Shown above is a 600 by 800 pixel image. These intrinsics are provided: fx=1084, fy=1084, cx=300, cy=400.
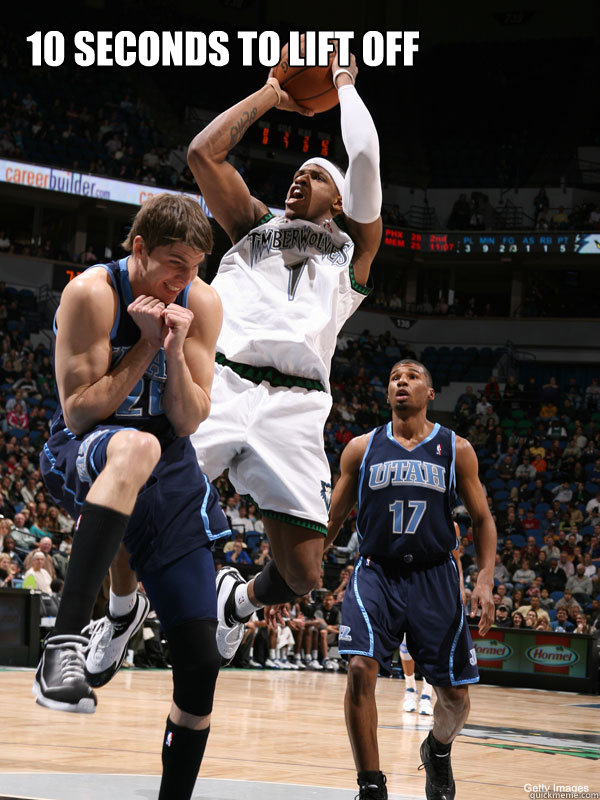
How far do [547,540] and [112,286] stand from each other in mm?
16765

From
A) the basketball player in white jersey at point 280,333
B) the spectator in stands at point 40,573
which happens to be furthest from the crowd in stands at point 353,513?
the basketball player in white jersey at point 280,333

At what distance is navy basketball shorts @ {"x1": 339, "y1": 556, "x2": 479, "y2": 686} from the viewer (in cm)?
522

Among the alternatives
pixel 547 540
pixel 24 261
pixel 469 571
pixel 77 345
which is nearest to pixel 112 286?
pixel 77 345

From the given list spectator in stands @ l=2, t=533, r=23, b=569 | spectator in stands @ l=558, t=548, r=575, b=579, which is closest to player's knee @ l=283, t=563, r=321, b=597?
spectator in stands @ l=2, t=533, r=23, b=569

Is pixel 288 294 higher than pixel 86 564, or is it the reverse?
pixel 288 294

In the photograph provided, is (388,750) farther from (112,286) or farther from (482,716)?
(112,286)

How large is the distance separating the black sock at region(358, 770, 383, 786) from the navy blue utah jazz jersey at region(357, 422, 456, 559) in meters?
1.09

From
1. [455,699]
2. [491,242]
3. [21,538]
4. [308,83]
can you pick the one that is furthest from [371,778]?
[491,242]

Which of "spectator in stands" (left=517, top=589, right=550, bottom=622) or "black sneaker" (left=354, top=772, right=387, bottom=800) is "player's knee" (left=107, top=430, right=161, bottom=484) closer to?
"black sneaker" (left=354, top=772, right=387, bottom=800)

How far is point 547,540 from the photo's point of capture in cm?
1920

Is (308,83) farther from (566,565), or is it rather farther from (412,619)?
(566,565)

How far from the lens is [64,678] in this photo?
2998 mm

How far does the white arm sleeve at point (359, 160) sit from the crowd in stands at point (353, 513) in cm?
867

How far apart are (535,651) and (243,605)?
1180 centimetres
